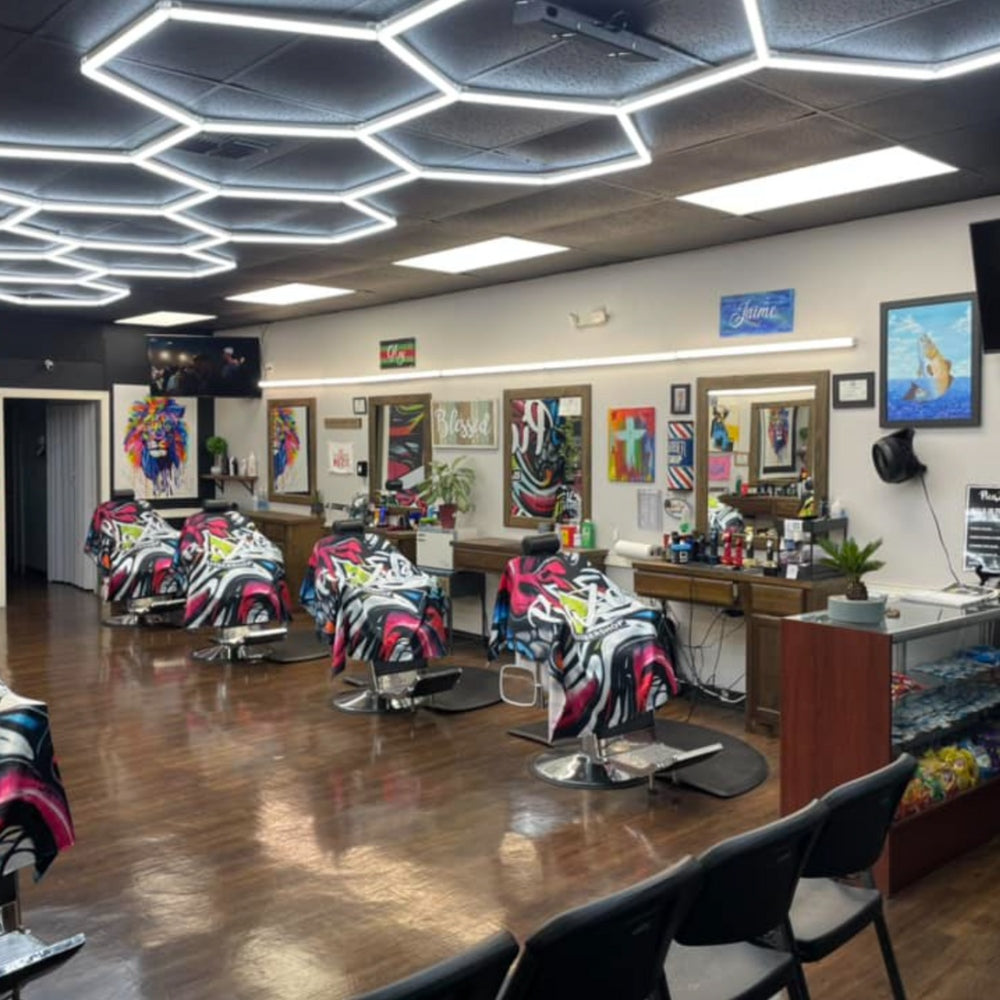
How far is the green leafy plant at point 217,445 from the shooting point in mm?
11086

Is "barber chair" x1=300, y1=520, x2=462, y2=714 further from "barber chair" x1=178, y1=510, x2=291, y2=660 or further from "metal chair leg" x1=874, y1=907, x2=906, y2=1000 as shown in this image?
"metal chair leg" x1=874, y1=907, x2=906, y2=1000

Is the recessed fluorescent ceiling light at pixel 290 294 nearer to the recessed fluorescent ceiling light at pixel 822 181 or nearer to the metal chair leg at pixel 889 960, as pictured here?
the recessed fluorescent ceiling light at pixel 822 181

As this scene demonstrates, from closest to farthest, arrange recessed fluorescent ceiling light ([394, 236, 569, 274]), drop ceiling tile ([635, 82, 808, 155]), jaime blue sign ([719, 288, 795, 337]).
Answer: drop ceiling tile ([635, 82, 808, 155]) → jaime blue sign ([719, 288, 795, 337]) → recessed fluorescent ceiling light ([394, 236, 569, 274])

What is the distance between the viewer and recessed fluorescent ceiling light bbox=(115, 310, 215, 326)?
9938 millimetres

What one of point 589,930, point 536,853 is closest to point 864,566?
point 536,853

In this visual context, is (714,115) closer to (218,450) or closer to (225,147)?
(225,147)

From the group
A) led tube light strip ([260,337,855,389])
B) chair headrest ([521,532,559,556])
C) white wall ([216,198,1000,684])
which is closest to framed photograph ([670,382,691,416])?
white wall ([216,198,1000,684])

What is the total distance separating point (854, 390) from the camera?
566 cm

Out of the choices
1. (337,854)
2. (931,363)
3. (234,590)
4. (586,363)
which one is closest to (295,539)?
(234,590)

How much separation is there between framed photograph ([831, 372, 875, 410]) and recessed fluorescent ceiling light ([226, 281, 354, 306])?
4085mm

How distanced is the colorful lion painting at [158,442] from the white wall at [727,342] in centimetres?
264

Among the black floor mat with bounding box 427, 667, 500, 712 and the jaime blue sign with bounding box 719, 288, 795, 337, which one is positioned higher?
the jaime blue sign with bounding box 719, 288, 795, 337

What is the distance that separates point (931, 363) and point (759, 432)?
1.12m

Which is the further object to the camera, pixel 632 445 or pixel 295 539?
pixel 295 539
